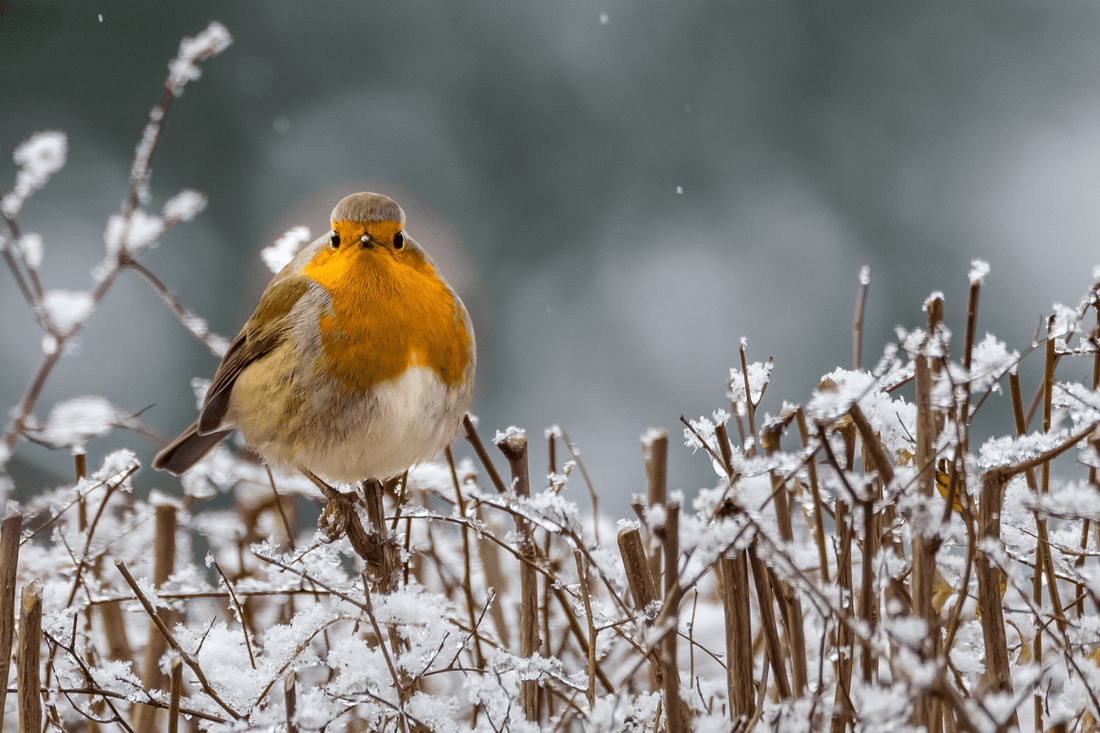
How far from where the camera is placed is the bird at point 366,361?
41.8 inches

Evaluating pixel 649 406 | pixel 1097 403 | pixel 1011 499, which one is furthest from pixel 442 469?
pixel 649 406

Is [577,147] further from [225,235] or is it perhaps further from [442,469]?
[442,469]

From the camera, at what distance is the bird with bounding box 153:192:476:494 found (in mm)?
1061

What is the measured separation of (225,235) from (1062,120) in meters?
4.18

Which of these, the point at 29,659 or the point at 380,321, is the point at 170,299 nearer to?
the point at 380,321

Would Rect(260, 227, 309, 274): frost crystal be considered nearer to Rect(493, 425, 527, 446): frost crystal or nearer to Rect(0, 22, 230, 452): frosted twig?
Rect(0, 22, 230, 452): frosted twig

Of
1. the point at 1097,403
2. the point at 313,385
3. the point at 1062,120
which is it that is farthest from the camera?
the point at 1062,120

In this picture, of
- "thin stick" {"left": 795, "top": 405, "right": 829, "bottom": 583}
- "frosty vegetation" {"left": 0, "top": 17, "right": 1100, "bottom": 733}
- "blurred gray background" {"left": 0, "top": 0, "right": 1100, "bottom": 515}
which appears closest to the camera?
"frosty vegetation" {"left": 0, "top": 17, "right": 1100, "bottom": 733}

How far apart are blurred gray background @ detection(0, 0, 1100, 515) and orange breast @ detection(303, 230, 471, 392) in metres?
2.26

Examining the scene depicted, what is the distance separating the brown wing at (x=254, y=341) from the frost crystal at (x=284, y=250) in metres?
0.08

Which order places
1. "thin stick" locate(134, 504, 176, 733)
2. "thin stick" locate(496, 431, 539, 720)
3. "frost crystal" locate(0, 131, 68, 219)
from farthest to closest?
"frost crystal" locate(0, 131, 68, 219) → "thin stick" locate(134, 504, 176, 733) → "thin stick" locate(496, 431, 539, 720)

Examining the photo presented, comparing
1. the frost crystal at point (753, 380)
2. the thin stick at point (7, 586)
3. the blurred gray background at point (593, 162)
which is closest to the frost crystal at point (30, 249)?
the thin stick at point (7, 586)

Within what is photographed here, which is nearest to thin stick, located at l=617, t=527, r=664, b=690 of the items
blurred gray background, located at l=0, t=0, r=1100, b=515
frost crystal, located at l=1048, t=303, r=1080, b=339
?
frost crystal, located at l=1048, t=303, r=1080, b=339

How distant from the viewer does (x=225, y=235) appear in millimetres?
4641
